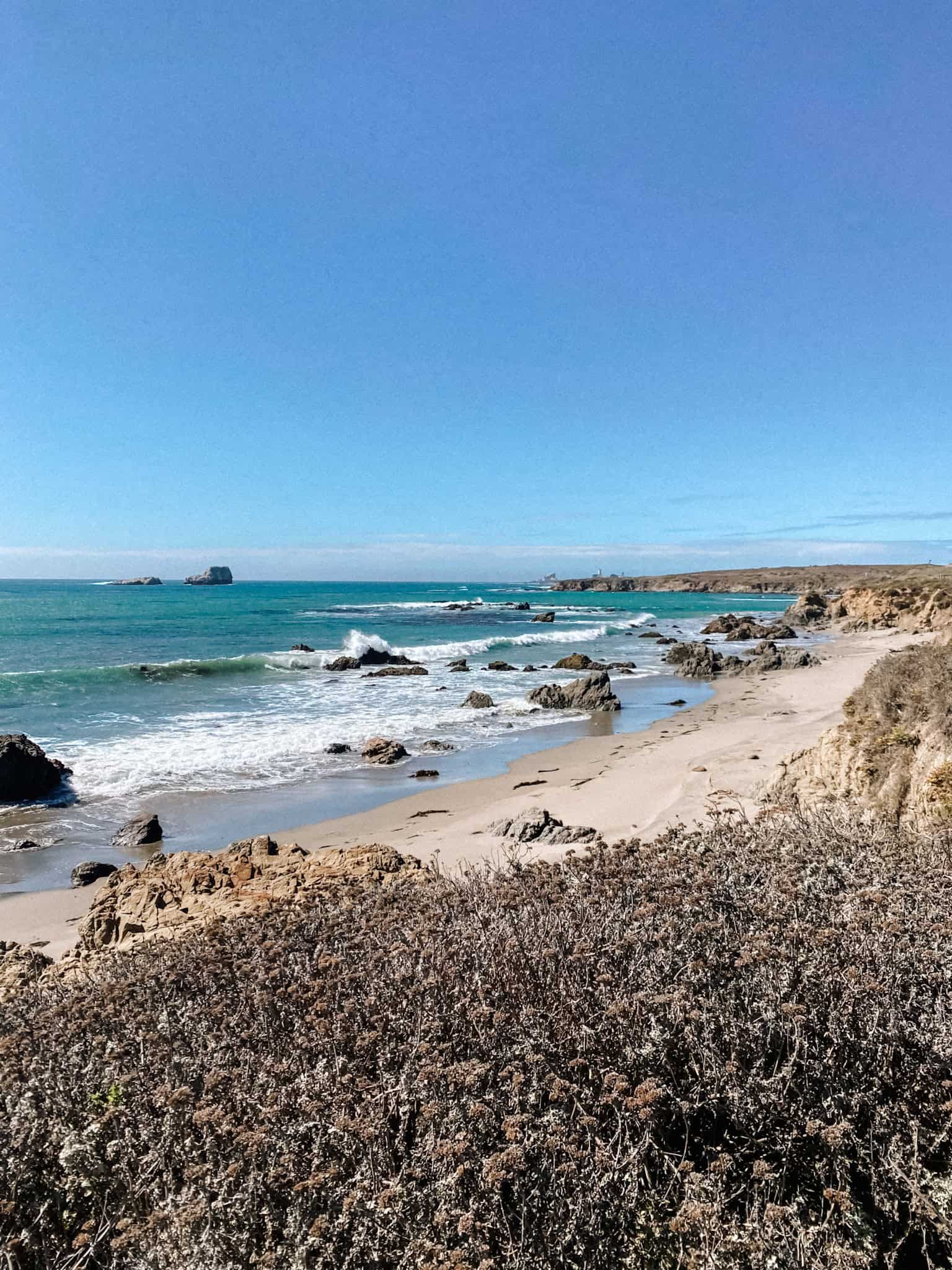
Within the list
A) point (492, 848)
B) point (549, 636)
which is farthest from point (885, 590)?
point (492, 848)

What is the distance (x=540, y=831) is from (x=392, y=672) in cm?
2328

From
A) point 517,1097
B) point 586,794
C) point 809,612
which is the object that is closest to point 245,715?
point 586,794

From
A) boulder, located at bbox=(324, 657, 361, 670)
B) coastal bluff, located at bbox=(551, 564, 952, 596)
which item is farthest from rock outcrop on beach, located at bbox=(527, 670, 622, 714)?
coastal bluff, located at bbox=(551, 564, 952, 596)

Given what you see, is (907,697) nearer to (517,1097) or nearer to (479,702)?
(517,1097)

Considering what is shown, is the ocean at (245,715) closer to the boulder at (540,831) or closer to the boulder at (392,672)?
the boulder at (392,672)

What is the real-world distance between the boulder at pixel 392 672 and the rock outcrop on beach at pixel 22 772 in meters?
17.1

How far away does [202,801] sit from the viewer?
40.2 ft

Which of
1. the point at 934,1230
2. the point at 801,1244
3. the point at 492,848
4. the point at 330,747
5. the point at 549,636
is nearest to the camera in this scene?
the point at 801,1244

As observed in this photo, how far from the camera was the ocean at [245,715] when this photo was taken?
11773 millimetres

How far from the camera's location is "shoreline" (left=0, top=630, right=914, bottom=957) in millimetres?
8016

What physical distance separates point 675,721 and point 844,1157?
56.3ft

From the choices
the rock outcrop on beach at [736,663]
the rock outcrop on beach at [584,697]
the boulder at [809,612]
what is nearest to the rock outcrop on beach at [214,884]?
the rock outcrop on beach at [584,697]

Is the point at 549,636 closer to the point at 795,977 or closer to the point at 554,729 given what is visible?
the point at 554,729

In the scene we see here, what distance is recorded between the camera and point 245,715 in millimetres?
20547
